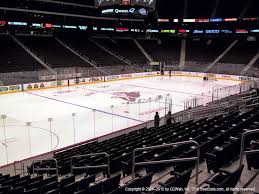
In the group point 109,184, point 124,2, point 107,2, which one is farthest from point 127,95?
point 109,184

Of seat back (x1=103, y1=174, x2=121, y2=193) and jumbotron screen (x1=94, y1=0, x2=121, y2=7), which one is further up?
jumbotron screen (x1=94, y1=0, x2=121, y2=7)

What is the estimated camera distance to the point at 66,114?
16.4 metres

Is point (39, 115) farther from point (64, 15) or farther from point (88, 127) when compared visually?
point (64, 15)

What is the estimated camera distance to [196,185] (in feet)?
13.8

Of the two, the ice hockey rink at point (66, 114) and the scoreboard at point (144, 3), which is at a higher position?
the scoreboard at point (144, 3)

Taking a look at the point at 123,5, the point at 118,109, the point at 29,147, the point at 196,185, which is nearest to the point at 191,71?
the point at 123,5

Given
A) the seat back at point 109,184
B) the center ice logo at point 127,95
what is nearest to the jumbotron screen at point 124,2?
the center ice logo at point 127,95

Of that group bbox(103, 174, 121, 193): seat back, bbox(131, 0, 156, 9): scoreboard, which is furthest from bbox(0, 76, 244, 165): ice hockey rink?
→ bbox(131, 0, 156, 9): scoreboard

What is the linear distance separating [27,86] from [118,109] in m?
14.2

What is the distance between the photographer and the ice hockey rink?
11.2 meters

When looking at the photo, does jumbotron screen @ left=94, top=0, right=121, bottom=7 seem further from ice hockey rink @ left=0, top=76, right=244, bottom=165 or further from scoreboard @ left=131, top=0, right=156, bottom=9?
ice hockey rink @ left=0, top=76, right=244, bottom=165

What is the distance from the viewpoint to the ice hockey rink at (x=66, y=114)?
11.2 metres

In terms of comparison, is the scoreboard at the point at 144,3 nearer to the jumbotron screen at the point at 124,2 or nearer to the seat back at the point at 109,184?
the jumbotron screen at the point at 124,2

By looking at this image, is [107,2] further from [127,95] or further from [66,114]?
[66,114]
